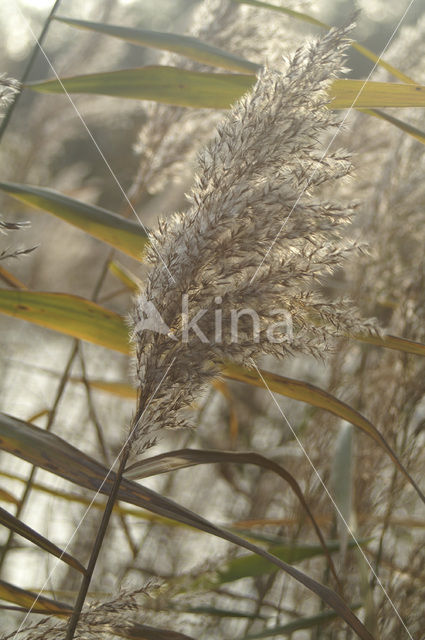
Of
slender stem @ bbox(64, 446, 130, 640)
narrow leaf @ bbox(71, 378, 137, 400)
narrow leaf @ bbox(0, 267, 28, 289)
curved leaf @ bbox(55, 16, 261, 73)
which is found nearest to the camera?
slender stem @ bbox(64, 446, 130, 640)

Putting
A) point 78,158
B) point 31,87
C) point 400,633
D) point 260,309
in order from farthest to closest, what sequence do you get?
point 78,158 < point 400,633 < point 31,87 < point 260,309

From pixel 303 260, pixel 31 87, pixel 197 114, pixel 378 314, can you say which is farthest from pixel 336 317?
pixel 378 314

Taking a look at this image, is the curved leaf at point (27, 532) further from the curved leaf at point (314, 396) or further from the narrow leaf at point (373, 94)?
the narrow leaf at point (373, 94)

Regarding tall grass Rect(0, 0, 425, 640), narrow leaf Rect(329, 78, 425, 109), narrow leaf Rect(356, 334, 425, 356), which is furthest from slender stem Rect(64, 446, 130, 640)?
narrow leaf Rect(329, 78, 425, 109)

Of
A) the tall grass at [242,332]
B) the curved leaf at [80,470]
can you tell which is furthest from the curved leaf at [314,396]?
the curved leaf at [80,470]

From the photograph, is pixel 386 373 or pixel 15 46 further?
pixel 15 46

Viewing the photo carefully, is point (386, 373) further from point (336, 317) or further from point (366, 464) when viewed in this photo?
point (336, 317)

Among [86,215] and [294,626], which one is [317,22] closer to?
[86,215]

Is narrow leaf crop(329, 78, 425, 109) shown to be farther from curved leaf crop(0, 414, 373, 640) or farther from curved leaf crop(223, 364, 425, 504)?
curved leaf crop(0, 414, 373, 640)
